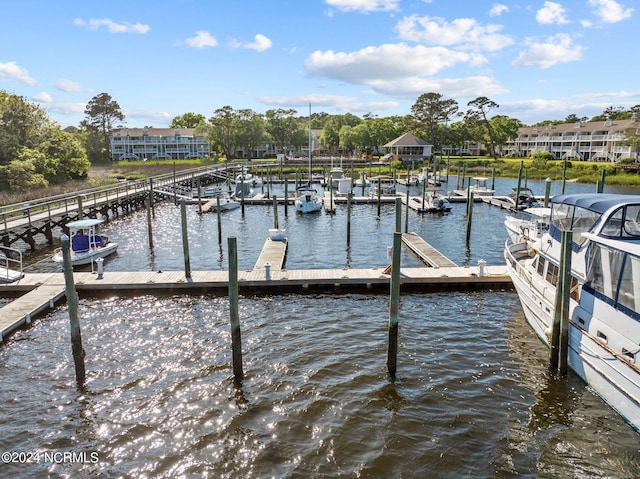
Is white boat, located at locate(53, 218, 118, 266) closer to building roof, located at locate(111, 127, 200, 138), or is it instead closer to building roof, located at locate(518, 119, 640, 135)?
building roof, located at locate(111, 127, 200, 138)

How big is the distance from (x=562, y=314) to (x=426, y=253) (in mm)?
13083

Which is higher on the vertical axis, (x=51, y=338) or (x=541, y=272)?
(x=541, y=272)

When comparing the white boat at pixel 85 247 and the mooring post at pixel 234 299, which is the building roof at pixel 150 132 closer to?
the white boat at pixel 85 247

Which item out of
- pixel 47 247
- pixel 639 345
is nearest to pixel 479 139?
pixel 47 247

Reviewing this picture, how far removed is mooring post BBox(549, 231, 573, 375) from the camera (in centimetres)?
1167

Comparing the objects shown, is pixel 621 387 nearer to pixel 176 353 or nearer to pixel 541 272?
pixel 541 272

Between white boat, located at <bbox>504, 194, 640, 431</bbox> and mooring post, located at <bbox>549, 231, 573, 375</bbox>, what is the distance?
0.33 m

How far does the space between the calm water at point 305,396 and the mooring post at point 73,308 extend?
1.81 feet

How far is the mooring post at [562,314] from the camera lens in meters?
11.7

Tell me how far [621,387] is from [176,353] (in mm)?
12040

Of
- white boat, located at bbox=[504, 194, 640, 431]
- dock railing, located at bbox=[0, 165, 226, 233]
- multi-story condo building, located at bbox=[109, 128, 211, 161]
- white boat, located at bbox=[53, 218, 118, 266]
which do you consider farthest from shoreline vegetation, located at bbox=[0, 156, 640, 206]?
white boat, located at bbox=[504, 194, 640, 431]

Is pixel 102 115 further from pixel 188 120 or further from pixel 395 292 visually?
pixel 395 292

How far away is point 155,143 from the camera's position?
388ft

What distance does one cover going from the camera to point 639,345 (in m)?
10.2
